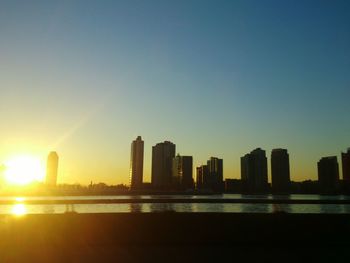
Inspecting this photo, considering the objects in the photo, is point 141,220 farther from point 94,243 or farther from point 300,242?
point 300,242

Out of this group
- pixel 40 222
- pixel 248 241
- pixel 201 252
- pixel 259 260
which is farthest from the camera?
pixel 40 222

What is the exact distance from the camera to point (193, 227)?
58.9ft

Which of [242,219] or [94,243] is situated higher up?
[242,219]

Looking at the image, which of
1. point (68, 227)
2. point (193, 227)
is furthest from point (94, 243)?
point (193, 227)

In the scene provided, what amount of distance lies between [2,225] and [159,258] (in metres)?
9.63

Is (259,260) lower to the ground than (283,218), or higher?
lower

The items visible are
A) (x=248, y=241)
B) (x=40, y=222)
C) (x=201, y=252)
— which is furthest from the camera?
(x=40, y=222)

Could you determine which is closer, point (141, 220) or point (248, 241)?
point (248, 241)

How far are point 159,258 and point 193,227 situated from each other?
4.94 meters

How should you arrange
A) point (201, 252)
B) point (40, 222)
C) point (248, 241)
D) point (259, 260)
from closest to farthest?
point (259, 260) < point (201, 252) < point (248, 241) < point (40, 222)

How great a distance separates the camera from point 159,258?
1325 cm

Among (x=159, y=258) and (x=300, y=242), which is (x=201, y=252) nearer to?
(x=159, y=258)

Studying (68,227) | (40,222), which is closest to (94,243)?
(68,227)

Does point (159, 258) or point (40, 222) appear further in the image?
point (40, 222)
